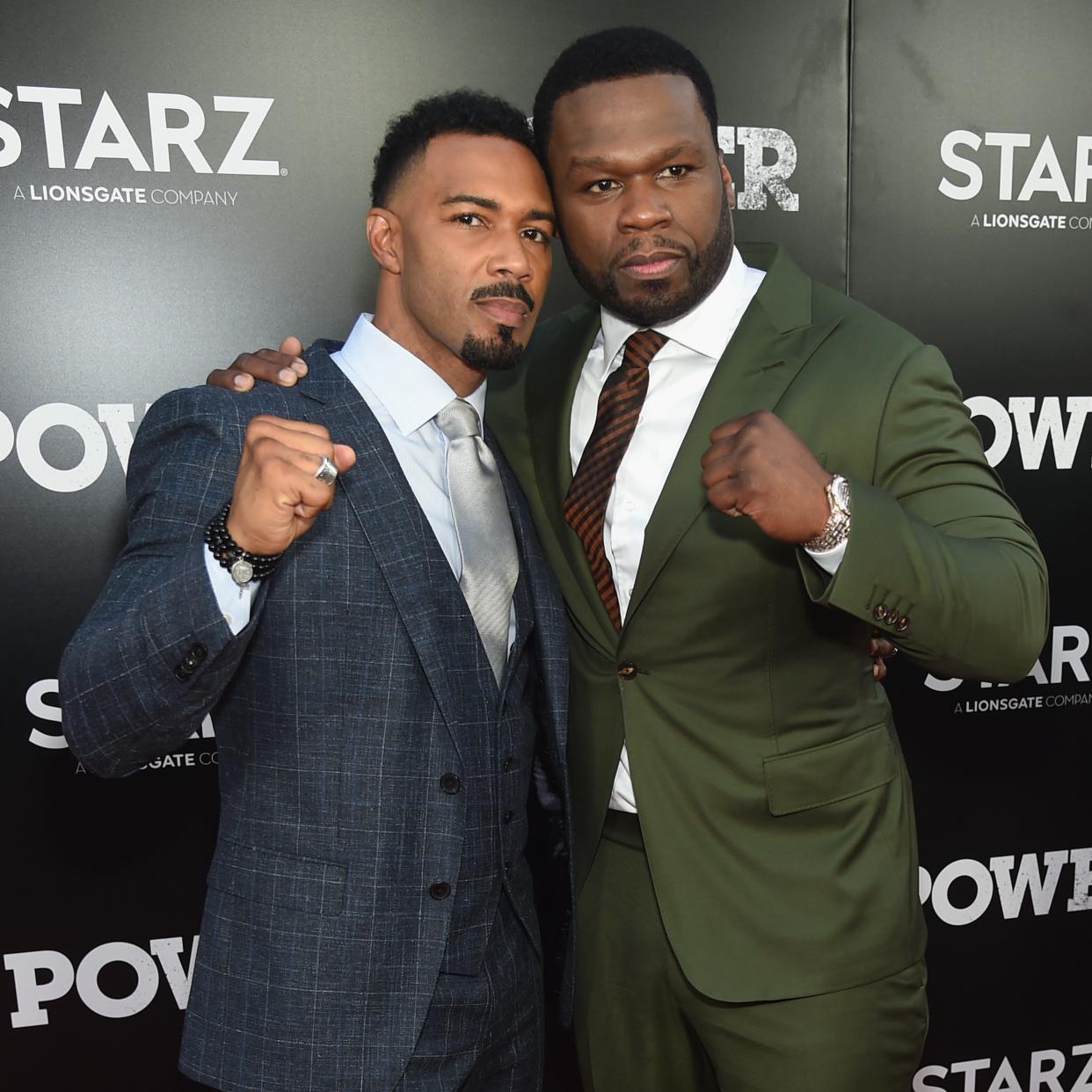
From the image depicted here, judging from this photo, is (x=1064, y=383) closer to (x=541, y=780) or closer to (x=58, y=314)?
(x=541, y=780)

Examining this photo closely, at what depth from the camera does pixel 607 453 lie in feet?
5.75

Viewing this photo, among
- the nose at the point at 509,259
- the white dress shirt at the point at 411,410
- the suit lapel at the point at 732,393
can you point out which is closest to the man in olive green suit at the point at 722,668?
the suit lapel at the point at 732,393

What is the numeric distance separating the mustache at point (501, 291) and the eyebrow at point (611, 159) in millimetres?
212

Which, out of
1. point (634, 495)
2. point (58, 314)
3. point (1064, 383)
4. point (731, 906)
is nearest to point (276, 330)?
point (58, 314)

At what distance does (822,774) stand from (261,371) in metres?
0.98

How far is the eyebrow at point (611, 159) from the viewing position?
1.70 m

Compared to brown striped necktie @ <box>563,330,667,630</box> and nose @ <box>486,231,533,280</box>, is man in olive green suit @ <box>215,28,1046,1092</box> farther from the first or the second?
nose @ <box>486,231,533,280</box>

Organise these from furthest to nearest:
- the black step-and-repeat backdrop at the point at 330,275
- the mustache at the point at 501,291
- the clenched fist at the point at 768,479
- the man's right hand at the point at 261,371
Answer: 1. the black step-and-repeat backdrop at the point at 330,275
2. the mustache at the point at 501,291
3. the man's right hand at the point at 261,371
4. the clenched fist at the point at 768,479

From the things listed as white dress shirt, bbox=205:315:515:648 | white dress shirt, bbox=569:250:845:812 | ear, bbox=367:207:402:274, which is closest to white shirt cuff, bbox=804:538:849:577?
white dress shirt, bbox=569:250:845:812

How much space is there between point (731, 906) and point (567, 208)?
41.9 inches

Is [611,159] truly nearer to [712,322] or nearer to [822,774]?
[712,322]

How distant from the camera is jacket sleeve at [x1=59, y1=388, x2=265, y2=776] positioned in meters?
1.22

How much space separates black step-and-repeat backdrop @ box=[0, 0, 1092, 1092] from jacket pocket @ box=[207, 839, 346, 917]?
996 mm

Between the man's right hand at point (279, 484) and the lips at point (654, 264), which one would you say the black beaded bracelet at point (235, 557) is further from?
the lips at point (654, 264)
